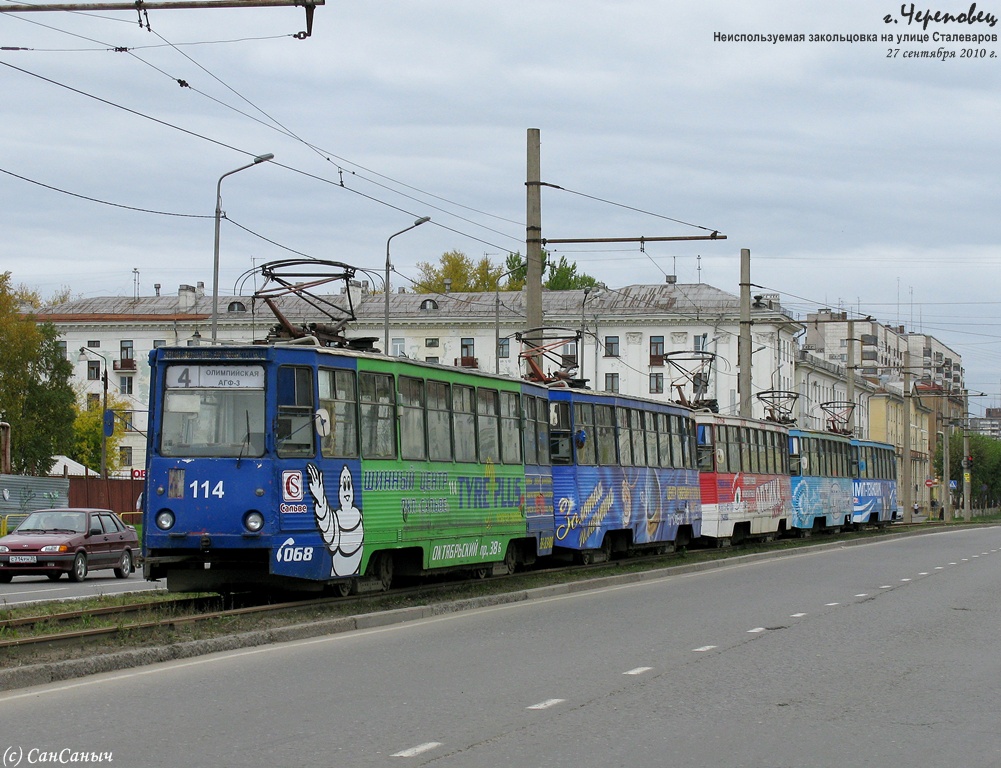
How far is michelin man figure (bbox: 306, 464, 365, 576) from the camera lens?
16.1 meters

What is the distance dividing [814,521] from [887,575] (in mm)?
20253

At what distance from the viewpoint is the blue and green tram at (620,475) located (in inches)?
962

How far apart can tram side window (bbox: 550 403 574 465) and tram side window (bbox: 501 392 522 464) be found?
2145 mm

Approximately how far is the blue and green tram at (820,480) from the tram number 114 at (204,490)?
28.0 meters

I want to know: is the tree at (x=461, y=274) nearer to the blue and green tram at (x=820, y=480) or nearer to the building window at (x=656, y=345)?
the building window at (x=656, y=345)

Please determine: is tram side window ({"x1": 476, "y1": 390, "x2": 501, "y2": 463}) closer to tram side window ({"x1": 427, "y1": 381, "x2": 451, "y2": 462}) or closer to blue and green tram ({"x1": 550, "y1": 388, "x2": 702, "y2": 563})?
tram side window ({"x1": 427, "y1": 381, "x2": 451, "y2": 462})

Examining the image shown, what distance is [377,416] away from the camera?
690 inches

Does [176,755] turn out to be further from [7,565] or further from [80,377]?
[80,377]

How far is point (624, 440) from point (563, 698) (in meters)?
17.4

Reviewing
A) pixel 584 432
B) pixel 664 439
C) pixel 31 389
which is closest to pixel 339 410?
pixel 584 432

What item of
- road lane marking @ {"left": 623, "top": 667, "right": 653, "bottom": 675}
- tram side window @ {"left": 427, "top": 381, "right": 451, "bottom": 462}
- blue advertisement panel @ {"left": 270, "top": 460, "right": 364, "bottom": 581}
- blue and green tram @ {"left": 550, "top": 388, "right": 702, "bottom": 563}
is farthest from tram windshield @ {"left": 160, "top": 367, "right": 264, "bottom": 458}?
blue and green tram @ {"left": 550, "top": 388, "right": 702, "bottom": 563}

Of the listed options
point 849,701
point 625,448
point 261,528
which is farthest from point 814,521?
point 849,701

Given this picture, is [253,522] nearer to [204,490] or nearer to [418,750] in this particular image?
[204,490]

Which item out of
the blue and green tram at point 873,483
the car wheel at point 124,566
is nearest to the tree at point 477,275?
the blue and green tram at point 873,483
